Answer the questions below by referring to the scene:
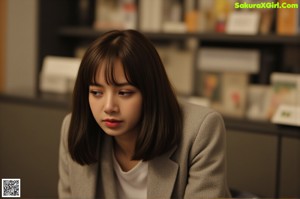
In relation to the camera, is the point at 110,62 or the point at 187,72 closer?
the point at 110,62

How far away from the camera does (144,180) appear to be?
4.59 feet

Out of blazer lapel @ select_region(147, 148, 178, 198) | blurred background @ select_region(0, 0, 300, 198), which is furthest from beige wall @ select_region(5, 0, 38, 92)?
blazer lapel @ select_region(147, 148, 178, 198)

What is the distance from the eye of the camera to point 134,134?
53.9 inches

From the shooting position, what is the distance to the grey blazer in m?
1.28

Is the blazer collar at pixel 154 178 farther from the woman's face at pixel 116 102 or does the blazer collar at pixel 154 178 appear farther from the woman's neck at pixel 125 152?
the woman's face at pixel 116 102

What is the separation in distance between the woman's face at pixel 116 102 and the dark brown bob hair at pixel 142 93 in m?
0.01

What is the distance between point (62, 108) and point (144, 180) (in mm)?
938

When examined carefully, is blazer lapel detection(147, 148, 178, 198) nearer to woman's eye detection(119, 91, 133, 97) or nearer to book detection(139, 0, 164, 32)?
woman's eye detection(119, 91, 133, 97)

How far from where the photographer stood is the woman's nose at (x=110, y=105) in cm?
118

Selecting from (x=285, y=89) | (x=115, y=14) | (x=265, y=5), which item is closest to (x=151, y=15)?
(x=115, y=14)

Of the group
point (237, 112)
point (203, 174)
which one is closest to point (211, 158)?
point (203, 174)

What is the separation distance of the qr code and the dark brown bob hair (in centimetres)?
24

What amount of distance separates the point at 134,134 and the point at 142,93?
0.61ft

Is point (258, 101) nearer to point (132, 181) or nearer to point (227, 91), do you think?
point (227, 91)
